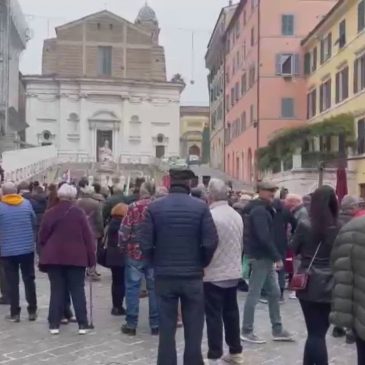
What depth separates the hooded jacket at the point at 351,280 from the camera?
5.11 m

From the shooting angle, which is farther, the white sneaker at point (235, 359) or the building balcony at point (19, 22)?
the building balcony at point (19, 22)

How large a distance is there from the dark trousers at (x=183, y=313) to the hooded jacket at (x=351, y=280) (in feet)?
6.65

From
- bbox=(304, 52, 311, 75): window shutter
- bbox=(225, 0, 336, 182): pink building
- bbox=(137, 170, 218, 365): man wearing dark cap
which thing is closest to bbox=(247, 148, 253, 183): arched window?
bbox=(225, 0, 336, 182): pink building

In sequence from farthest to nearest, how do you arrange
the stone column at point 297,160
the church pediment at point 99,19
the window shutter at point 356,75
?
the church pediment at point 99,19 → the window shutter at point 356,75 → the stone column at point 297,160

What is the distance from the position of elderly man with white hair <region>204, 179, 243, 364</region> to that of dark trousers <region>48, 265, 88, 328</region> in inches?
84.7

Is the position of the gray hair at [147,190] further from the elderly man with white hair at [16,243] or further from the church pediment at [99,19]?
the church pediment at [99,19]

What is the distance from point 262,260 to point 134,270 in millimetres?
1510

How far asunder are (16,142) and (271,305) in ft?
176

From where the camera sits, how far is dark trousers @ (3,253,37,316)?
1020 centimetres

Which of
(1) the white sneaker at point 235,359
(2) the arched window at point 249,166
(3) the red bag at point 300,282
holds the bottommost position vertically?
(1) the white sneaker at point 235,359

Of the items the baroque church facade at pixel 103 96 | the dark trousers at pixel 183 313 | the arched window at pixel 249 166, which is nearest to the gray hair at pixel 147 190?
the dark trousers at pixel 183 313

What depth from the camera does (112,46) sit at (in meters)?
76.7

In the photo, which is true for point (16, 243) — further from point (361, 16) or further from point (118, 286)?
point (361, 16)

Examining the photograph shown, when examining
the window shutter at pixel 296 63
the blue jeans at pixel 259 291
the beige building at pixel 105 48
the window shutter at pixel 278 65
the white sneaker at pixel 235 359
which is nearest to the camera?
the white sneaker at pixel 235 359
